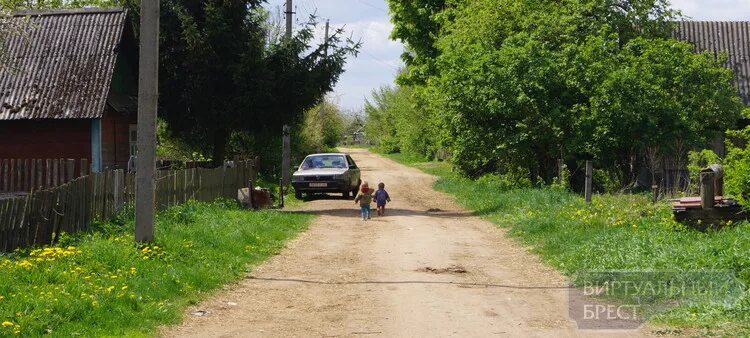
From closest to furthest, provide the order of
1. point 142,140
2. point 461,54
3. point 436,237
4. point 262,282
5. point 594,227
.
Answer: point 262,282, point 142,140, point 594,227, point 436,237, point 461,54

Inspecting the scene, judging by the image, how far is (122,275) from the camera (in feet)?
37.6

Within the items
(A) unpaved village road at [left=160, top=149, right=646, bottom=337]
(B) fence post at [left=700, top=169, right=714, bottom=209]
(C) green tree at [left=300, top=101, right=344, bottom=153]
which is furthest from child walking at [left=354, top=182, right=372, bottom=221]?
(B) fence post at [left=700, top=169, right=714, bottom=209]

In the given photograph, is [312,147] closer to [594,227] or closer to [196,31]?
[196,31]

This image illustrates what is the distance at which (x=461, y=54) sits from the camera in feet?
92.6

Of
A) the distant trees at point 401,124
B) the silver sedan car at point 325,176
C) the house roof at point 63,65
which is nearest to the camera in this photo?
the house roof at point 63,65

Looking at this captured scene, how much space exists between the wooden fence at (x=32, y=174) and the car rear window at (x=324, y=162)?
9.76 m

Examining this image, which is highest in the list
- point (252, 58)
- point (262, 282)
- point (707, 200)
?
point (252, 58)

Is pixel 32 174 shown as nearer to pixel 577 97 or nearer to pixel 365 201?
pixel 365 201

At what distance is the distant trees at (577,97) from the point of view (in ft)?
80.7

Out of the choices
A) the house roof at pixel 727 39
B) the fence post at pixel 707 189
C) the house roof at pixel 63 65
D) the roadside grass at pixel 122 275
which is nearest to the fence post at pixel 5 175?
the house roof at pixel 63 65

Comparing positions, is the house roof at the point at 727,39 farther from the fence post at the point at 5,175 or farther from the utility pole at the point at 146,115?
the utility pole at the point at 146,115

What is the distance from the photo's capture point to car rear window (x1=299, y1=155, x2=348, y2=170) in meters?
29.7

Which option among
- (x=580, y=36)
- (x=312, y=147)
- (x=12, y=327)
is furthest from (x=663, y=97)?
(x=312, y=147)

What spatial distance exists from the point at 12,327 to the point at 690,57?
21701mm
